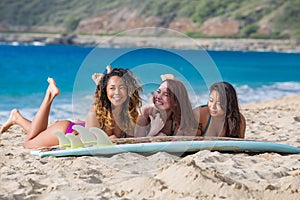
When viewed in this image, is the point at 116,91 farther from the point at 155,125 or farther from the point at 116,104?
the point at 155,125

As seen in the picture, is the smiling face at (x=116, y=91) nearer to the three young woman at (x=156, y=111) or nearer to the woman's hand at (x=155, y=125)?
the three young woman at (x=156, y=111)

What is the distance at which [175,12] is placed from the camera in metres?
65.9

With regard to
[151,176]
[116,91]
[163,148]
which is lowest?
[151,176]

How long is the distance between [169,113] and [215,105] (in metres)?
0.42

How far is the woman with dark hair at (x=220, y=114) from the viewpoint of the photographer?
477cm

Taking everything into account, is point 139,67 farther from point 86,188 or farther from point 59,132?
point 86,188

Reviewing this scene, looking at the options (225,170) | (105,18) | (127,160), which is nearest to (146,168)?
(127,160)

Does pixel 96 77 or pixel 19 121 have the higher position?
pixel 96 77

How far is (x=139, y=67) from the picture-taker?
175 inches

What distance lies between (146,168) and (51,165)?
67cm

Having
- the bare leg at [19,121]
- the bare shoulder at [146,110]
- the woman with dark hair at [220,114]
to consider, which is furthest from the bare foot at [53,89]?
the woman with dark hair at [220,114]

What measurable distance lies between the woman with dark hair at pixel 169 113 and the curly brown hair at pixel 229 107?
280 mm

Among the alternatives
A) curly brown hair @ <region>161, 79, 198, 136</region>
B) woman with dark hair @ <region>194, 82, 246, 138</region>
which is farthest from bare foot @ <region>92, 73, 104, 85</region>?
woman with dark hair @ <region>194, 82, 246, 138</region>

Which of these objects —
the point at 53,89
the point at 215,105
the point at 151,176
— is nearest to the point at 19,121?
the point at 53,89
